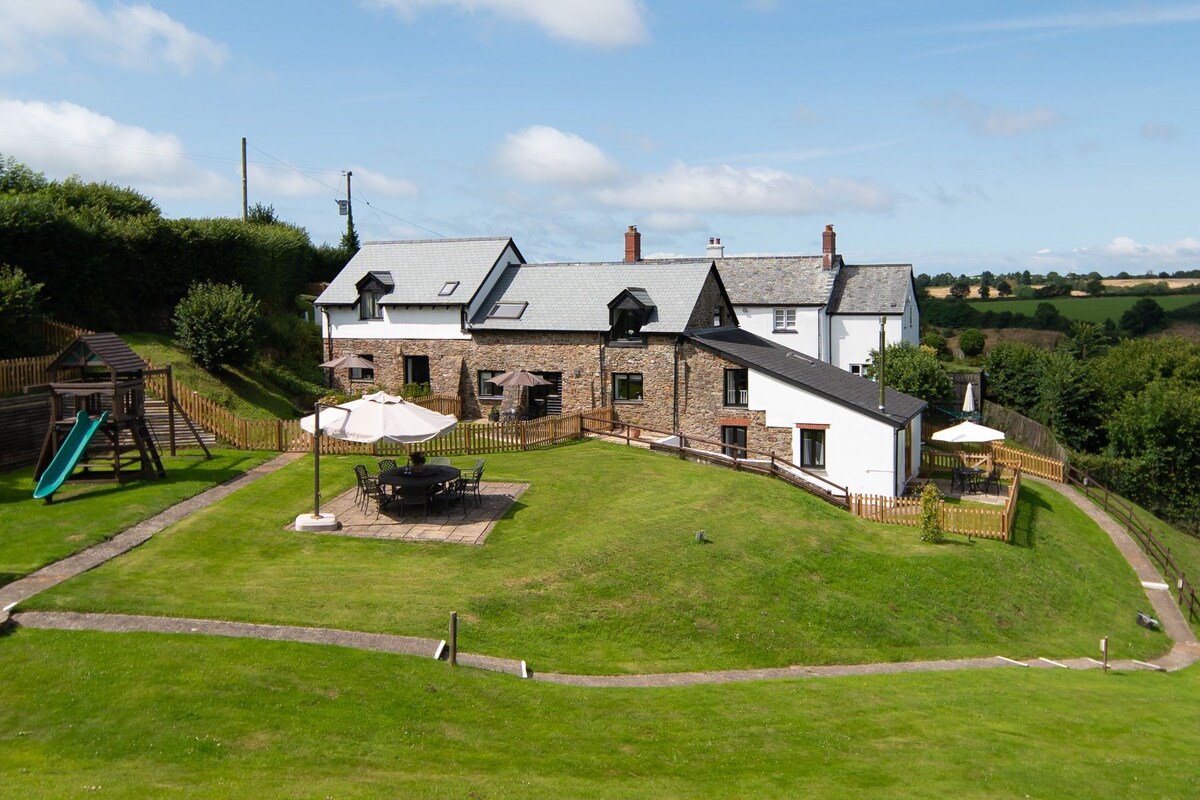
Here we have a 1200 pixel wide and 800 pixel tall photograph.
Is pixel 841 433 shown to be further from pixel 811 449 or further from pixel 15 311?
pixel 15 311

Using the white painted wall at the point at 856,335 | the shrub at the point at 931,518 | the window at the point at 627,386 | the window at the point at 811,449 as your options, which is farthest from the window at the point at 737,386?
the white painted wall at the point at 856,335

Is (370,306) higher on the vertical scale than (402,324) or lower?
higher

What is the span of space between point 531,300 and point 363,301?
27.5 ft

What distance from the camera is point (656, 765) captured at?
11992mm

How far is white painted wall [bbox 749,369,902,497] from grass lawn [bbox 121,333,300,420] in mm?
19196

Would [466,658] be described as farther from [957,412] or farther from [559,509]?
[957,412]

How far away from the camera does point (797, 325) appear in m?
49.9

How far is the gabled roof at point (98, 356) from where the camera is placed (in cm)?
2514

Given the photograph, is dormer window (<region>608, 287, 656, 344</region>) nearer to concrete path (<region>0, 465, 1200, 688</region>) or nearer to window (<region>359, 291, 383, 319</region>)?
window (<region>359, 291, 383, 319</region>)

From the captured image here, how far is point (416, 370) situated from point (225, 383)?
887cm

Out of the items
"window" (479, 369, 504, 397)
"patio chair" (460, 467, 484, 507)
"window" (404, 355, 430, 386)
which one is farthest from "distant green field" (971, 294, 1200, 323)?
"patio chair" (460, 467, 484, 507)

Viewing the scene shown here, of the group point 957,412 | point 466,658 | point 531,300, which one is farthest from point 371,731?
point 957,412

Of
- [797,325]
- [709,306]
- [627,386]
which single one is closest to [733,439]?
[627,386]

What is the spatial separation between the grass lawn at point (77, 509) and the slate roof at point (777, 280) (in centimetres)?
A: 3159
